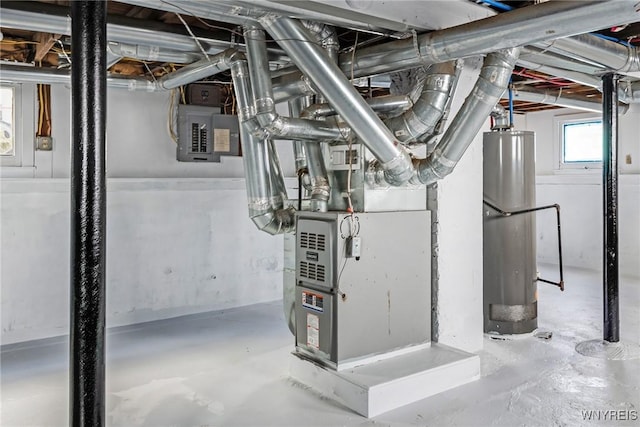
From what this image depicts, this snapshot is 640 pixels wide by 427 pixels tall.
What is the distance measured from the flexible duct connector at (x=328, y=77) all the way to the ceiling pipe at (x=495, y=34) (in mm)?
508

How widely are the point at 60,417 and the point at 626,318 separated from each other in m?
4.24

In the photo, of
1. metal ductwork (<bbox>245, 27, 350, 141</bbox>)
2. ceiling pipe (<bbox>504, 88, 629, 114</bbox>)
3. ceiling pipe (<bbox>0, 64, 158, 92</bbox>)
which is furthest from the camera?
ceiling pipe (<bbox>504, 88, 629, 114</bbox>)

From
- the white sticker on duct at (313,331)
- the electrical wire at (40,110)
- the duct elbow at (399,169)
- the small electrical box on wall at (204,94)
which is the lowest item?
the white sticker on duct at (313,331)

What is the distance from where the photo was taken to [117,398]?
2.83m

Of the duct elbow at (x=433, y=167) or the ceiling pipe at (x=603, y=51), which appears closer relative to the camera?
the duct elbow at (x=433, y=167)

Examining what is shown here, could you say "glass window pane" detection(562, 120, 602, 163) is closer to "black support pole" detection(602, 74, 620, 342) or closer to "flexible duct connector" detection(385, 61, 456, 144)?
"black support pole" detection(602, 74, 620, 342)

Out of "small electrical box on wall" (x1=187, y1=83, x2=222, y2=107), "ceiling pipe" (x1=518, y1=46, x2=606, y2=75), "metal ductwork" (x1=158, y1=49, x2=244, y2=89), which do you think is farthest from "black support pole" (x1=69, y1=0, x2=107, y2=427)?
"small electrical box on wall" (x1=187, y1=83, x2=222, y2=107)

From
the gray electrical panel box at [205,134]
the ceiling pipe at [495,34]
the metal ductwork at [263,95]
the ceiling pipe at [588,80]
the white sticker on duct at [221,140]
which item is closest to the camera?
the ceiling pipe at [495,34]

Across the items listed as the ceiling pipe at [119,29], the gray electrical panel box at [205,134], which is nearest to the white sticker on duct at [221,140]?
the gray electrical panel box at [205,134]

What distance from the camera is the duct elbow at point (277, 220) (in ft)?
10.6

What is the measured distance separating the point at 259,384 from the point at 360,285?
33.2 inches

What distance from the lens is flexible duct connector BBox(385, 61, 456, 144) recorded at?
2771mm

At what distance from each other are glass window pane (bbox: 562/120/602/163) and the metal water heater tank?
3489mm

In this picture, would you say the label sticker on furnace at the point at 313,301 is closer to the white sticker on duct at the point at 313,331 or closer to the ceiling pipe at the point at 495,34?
the white sticker on duct at the point at 313,331
